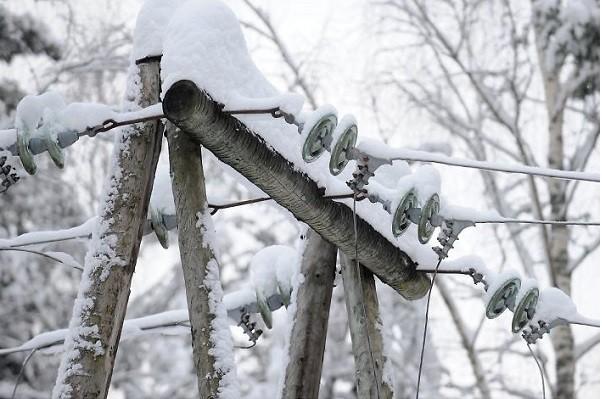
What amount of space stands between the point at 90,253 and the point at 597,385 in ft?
28.2

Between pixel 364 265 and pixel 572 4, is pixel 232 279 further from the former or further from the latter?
pixel 364 265

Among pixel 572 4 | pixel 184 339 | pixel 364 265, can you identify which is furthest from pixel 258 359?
pixel 364 265

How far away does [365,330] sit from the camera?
335 centimetres

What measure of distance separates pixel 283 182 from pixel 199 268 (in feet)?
1.26

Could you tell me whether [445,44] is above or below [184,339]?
above

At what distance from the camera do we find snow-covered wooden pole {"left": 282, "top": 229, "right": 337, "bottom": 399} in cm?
340

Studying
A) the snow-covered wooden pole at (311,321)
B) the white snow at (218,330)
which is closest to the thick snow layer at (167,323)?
the snow-covered wooden pole at (311,321)

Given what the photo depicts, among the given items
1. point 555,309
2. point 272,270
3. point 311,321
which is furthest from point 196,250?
point 555,309

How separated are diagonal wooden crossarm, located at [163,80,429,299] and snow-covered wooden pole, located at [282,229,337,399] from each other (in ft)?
0.80

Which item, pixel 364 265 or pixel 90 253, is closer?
pixel 90 253

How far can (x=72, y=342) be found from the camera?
2.58 m

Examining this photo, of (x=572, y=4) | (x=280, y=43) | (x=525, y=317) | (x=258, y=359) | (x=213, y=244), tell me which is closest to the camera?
(x=213, y=244)

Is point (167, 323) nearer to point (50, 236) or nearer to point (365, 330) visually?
point (50, 236)

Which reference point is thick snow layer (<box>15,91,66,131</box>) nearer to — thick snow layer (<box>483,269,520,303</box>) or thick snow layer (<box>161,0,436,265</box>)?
thick snow layer (<box>161,0,436,265</box>)
